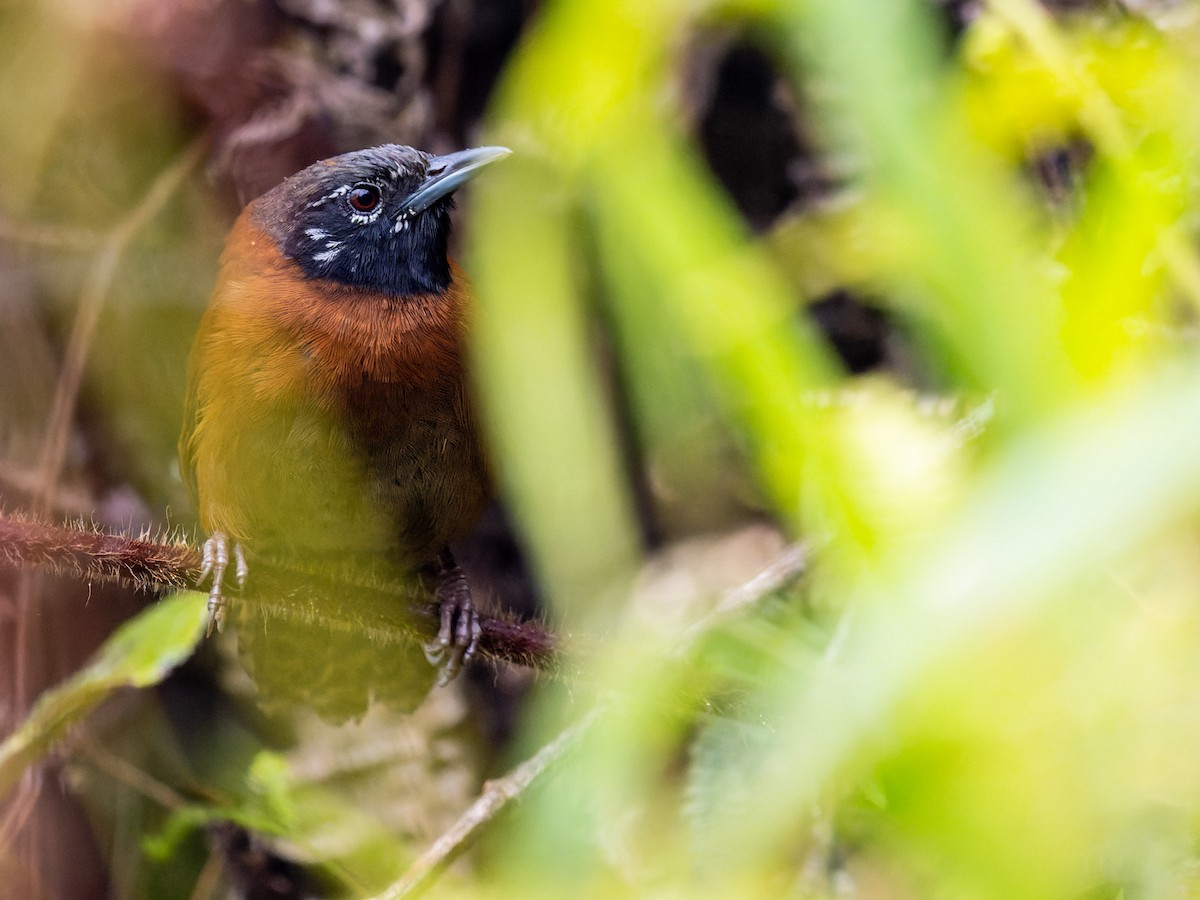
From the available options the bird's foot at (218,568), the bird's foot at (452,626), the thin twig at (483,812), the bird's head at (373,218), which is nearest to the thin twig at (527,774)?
the thin twig at (483,812)

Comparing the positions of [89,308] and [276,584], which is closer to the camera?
[276,584]

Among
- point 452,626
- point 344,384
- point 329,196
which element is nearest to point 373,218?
point 329,196

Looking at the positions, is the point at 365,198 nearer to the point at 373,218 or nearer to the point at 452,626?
the point at 373,218

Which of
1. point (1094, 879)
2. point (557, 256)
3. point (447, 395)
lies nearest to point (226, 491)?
point (447, 395)

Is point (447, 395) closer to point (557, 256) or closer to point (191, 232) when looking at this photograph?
point (557, 256)

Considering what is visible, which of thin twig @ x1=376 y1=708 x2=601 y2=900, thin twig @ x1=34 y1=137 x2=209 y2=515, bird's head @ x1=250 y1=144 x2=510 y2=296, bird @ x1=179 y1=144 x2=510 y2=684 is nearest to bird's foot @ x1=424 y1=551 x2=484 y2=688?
bird @ x1=179 y1=144 x2=510 y2=684
